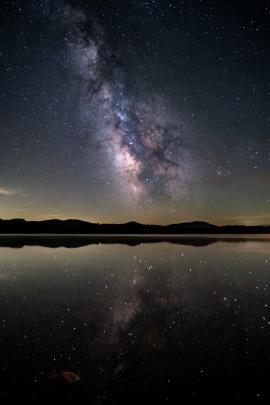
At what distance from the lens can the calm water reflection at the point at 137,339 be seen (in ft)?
21.5

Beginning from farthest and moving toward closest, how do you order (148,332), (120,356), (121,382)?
(148,332) < (120,356) < (121,382)

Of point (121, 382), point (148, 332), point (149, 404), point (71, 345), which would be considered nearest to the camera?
point (149, 404)

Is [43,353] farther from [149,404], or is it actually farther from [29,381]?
[149,404]

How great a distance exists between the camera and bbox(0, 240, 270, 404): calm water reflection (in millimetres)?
6551

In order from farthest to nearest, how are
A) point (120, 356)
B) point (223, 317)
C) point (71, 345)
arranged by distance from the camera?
point (223, 317)
point (71, 345)
point (120, 356)

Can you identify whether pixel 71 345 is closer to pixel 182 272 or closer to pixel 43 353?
pixel 43 353

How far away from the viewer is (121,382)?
6.71 meters

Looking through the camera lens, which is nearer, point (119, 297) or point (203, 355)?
point (203, 355)

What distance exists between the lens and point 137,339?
30.5ft

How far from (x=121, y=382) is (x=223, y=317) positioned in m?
6.02

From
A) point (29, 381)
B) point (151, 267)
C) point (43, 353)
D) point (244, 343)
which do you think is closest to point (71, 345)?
point (43, 353)

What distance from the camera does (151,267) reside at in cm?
2534

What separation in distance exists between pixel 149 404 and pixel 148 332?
161 inches

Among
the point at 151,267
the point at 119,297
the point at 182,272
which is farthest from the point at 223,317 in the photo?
the point at 151,267
